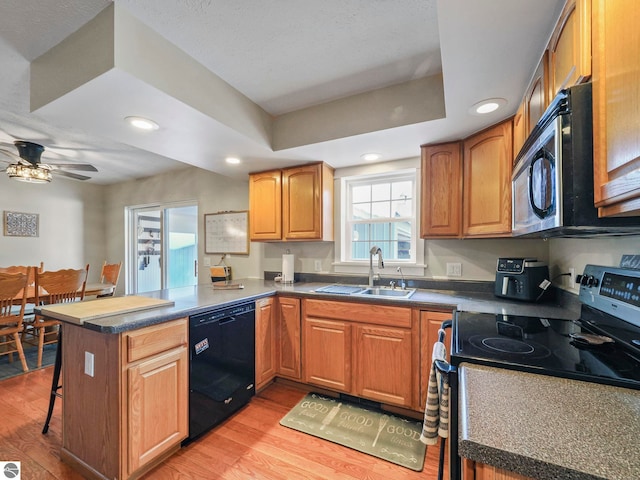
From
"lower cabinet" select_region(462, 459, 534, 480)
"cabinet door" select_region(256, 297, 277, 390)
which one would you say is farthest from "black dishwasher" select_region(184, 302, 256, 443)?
"lower cabinet" select_region(462, 459, 534, 480)

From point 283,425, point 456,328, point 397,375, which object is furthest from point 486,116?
point 283,425

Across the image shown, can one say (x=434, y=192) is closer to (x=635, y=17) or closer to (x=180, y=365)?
(x=635, y=17)

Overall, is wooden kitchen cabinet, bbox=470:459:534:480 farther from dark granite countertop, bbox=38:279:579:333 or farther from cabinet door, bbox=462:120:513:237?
cabinet door, bbox=462:120:513:237

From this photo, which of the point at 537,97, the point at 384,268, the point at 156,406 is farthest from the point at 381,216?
the point at 156,406

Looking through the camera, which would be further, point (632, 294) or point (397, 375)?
point (397, 375)

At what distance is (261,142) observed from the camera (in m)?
2.25

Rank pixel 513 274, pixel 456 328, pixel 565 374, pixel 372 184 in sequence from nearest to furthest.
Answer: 1. pixel 565 374
2. pixel 456 328
3. pixel 513 274
4. pixel 372 184

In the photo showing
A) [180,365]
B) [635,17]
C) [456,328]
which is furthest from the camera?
[180,365]

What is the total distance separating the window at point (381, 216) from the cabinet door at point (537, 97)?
1130mm

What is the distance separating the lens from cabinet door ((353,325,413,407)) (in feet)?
6.50

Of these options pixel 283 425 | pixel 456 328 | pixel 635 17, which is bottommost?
pixel 283 425

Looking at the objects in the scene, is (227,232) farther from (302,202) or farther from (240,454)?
(240,454)

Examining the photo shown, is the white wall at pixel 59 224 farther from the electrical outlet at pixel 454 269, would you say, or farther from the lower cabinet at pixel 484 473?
the lower cabinet at pixel 484 473

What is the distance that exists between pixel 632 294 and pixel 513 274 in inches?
35.3
